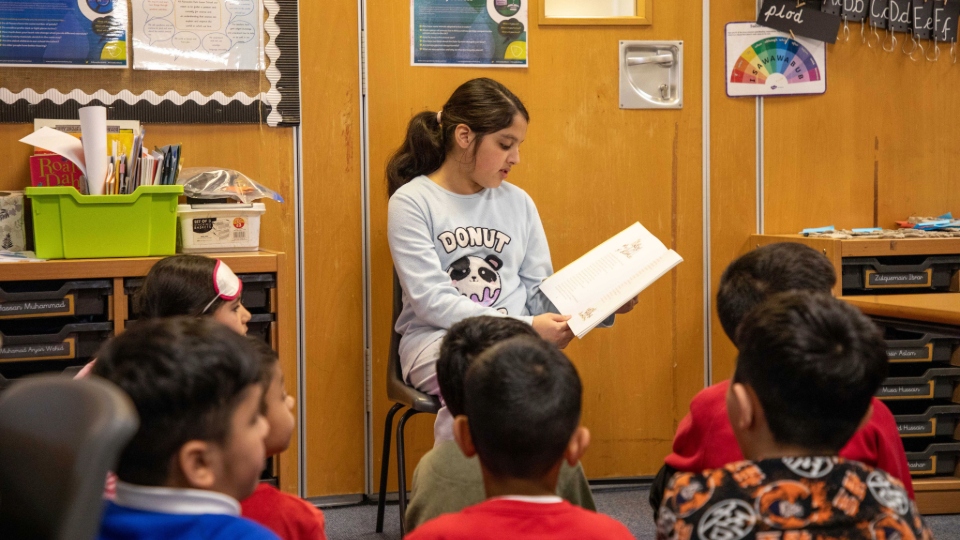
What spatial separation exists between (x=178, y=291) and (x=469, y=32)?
4.44 feet

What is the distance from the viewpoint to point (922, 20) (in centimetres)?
310

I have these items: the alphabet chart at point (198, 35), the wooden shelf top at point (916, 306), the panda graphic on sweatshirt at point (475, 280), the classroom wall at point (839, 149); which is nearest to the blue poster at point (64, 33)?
the alphabet chart at point (198, 35)

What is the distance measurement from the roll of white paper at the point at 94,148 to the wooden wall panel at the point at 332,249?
649 mm

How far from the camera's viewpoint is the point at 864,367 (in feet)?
3.77

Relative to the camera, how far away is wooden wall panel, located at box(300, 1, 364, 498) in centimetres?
278

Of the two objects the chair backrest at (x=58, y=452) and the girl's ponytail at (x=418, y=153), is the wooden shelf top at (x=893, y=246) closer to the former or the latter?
the girl's ponytail at (x=418, y=153)

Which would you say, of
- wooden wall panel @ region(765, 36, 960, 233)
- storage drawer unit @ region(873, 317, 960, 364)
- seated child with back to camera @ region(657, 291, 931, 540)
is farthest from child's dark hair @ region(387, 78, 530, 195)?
seated child with back to camera @ region(657, 291, 931, 540)

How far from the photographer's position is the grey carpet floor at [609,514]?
260cm

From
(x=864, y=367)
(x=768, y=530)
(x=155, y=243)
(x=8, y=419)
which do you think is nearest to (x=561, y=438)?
(x=768, y=530)

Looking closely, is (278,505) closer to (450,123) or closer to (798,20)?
(450,123)

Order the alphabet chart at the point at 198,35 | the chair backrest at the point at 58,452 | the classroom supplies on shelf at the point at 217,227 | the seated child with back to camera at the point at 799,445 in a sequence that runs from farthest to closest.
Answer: the alphabet chart at the point at 198,35 → the classroom supplies on shelf at the point at 217,227 → the seated child with back to camera at the point at 799,445 → the chair backrest at the point at 58,452

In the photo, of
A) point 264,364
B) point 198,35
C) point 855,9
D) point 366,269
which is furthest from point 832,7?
point 264,364

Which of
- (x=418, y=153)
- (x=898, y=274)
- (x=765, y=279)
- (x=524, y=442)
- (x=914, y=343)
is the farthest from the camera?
(x=898, y=274)

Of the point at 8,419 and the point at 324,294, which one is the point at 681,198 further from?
→ the point at 8,419
